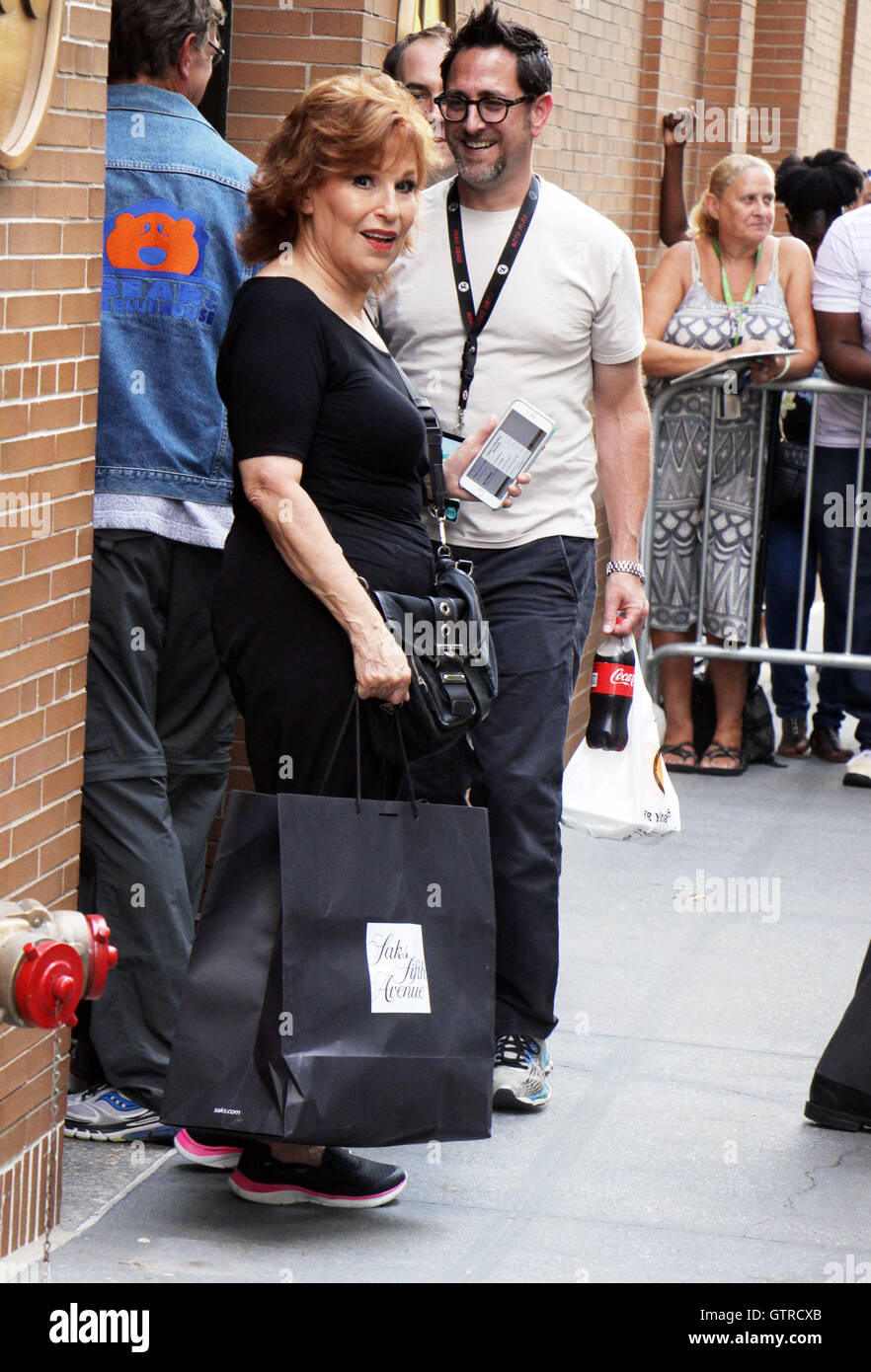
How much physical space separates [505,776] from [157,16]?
182cm

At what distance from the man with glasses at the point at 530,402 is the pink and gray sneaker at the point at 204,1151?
78cm

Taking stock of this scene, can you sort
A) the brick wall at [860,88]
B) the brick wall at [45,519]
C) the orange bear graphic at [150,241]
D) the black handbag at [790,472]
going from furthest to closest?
the brick wall at [860,88], the black handbag at [790,472], the orange bear graphic at [150,241], the brick wall at [45,519]

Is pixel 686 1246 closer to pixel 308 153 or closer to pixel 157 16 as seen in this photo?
pixel 308 153

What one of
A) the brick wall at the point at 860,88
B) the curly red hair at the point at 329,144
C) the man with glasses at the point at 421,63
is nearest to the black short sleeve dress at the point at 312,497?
the curly red hair at the point at 329,144

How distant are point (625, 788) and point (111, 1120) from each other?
4.74 ft

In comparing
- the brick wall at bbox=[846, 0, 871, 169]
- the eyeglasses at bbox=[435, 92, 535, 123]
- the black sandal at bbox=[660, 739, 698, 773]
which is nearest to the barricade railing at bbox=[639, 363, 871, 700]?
the black sandal at bbox=[660, 739, 698, 773]

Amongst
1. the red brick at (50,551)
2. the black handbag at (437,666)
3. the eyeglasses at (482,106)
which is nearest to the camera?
the red brick at (50,551)

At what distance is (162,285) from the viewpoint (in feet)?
13.2

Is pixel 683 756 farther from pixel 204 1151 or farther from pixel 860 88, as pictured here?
pixel 860 88

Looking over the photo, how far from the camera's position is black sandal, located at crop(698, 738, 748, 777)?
7.74m

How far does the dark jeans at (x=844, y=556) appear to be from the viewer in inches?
306

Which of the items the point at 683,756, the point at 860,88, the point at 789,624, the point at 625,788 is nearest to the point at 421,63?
the point at 625,788

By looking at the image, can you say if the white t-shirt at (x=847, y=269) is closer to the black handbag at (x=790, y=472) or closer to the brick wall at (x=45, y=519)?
the black handbag at (x=790, y=472)

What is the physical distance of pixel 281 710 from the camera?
12.1 ft
